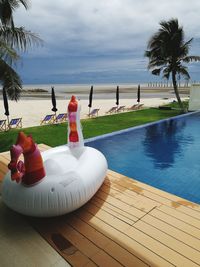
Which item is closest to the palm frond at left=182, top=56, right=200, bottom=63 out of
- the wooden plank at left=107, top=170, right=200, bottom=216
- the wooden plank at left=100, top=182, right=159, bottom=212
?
the wooden plank at left=107, top=170, right=200, bottom=216

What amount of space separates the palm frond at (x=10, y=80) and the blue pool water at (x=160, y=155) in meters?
3.92

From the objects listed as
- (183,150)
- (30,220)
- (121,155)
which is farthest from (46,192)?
(183,150)

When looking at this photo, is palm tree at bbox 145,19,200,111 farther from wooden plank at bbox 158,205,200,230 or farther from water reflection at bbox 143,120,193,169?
wooden plank at bbox 158,205,200,230

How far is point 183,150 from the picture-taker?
973cm

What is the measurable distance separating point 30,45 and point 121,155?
6192mm

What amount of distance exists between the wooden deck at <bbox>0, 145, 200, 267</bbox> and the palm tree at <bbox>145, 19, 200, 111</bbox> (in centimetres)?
1599

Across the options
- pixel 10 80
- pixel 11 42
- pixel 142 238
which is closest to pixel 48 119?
pixel 10 80

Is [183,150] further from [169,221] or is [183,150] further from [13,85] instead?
[13,85]

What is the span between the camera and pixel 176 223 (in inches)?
156

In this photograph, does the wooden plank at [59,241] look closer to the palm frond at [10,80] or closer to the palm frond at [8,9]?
the palm frond at [10,80]

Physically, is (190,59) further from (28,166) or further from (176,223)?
(28,166)

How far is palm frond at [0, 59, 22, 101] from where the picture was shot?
8914 millimetres

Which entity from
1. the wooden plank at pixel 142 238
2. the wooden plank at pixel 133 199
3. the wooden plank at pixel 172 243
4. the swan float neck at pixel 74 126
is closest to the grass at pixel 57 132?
the swan float neck at pixel 74 126

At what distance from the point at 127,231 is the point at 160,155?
5.77 m
